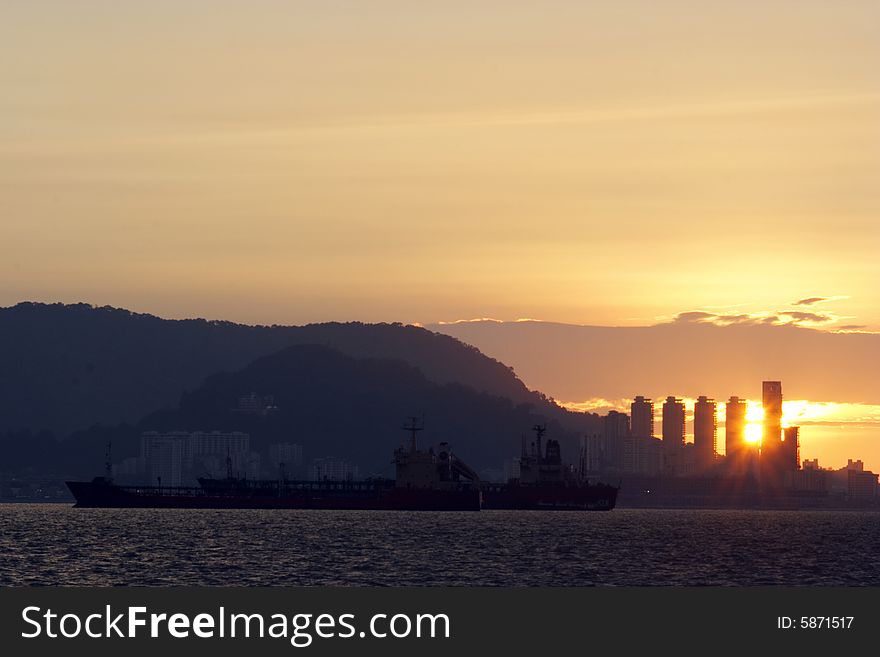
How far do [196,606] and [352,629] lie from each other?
10.3m

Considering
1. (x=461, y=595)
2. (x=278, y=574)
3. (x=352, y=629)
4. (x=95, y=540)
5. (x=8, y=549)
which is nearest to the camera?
(x=352, y=629)

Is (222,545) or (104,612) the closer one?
(104,612)

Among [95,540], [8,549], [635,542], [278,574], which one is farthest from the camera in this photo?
[635,542]

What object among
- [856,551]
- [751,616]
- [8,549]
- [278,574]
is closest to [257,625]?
[751,616]

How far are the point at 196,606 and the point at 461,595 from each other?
1979 centimetres

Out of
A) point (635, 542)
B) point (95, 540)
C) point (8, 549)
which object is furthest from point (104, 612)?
point (635, 542)

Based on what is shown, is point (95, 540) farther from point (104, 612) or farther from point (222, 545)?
point (104, 612)

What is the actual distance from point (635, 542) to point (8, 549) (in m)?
78.3

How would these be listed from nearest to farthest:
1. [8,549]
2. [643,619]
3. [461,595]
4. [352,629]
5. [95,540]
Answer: [352,629]
[643,619]
[461,595]
[8,549]
[95,540]

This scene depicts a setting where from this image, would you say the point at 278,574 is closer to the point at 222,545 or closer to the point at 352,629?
the point at 222,545

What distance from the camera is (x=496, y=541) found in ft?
614

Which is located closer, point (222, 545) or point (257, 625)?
point (257, 625)

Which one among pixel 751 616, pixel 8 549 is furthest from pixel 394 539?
pixel 751 616

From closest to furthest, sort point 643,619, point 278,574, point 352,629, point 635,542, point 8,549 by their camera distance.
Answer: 1. point 352,629
2. point 643,619
3. point 278,574
4. point 8,549
5. point 635,542
